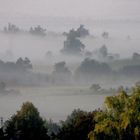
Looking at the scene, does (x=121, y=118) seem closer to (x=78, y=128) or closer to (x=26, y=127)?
(x=78, y=128)

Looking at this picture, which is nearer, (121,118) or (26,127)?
(121,118)

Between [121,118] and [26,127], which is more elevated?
[26,127]

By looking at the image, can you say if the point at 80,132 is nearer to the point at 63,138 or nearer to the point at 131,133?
the point at 63,138

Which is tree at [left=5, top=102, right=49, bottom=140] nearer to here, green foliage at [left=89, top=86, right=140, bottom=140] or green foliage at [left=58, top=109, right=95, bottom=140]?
green foliage at [left=58, top=109, right=95, bottom=140]

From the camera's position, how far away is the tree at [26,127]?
4707 inches

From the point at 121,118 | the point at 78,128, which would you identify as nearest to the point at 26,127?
the point at 78,128

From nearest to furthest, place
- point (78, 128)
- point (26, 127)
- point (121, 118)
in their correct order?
1. point (121, 118)
2. point (78, 128)
3. point (26, 127)

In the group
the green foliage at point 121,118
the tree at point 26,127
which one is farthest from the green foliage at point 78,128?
the green foliage at point 121,118

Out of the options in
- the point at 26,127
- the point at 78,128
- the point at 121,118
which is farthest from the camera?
the point at 26,127

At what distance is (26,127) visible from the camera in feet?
395

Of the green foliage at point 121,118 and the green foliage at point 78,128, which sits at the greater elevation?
the green foliage at point 78,128

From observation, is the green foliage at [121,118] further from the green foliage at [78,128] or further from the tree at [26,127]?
the tree at [26,127]

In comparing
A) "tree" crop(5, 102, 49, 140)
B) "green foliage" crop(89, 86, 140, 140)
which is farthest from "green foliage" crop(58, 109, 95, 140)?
"green foliage" crop(89, 86, 140, 140)

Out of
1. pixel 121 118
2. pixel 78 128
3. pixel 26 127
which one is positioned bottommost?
pixel 121 118
